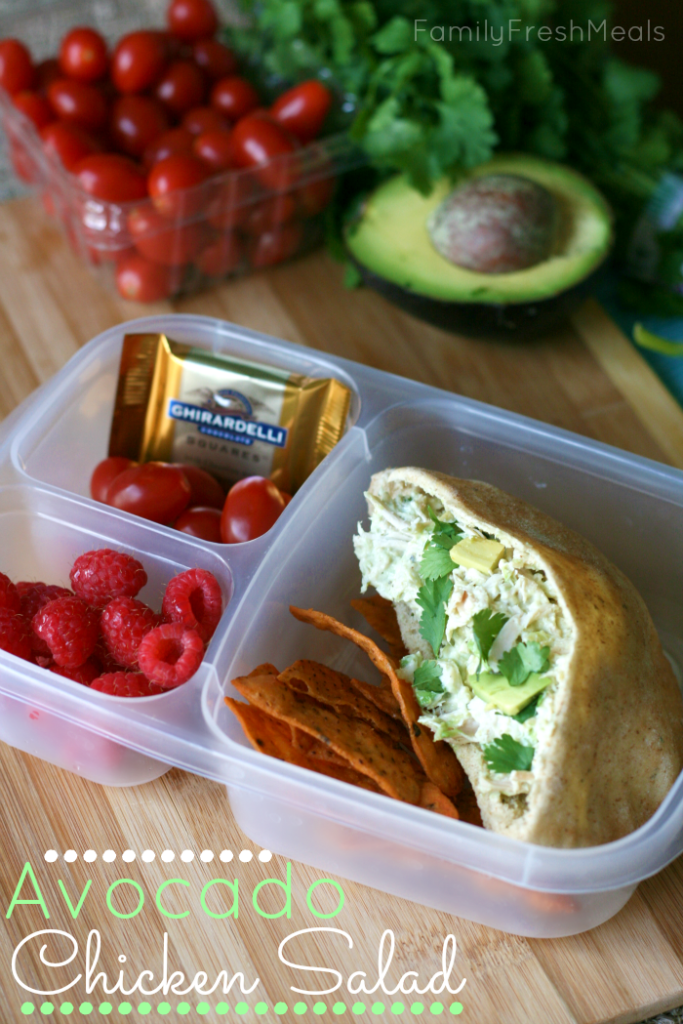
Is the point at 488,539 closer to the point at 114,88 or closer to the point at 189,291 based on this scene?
the point at 189,291

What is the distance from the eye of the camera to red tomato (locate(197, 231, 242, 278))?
6.19 feet

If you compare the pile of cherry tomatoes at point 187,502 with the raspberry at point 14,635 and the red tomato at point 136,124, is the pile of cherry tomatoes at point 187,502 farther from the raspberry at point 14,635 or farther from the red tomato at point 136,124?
the red tomato at point 136,124

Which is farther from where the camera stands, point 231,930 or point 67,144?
point 67,144

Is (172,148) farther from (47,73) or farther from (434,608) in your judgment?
(434,608)

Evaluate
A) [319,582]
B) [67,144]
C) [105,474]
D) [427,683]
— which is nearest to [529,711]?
[427,683]

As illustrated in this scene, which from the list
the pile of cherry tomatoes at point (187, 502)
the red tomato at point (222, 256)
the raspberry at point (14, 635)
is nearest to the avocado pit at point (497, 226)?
the red tomato at point (222, 256)

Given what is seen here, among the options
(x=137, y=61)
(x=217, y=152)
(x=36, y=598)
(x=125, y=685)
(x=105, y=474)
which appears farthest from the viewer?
(x=137, y=61)

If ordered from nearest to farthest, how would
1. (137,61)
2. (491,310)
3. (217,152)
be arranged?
(491,310) → (217,152) → (137,61)

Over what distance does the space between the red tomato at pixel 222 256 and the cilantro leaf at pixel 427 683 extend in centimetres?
105

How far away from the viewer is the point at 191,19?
80.7 inches

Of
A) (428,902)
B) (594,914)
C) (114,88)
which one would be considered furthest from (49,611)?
(114,88)

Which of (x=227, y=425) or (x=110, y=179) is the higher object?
(x=110, y=179)

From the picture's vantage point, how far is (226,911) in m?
1.21

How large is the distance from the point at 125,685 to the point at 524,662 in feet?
1.65
